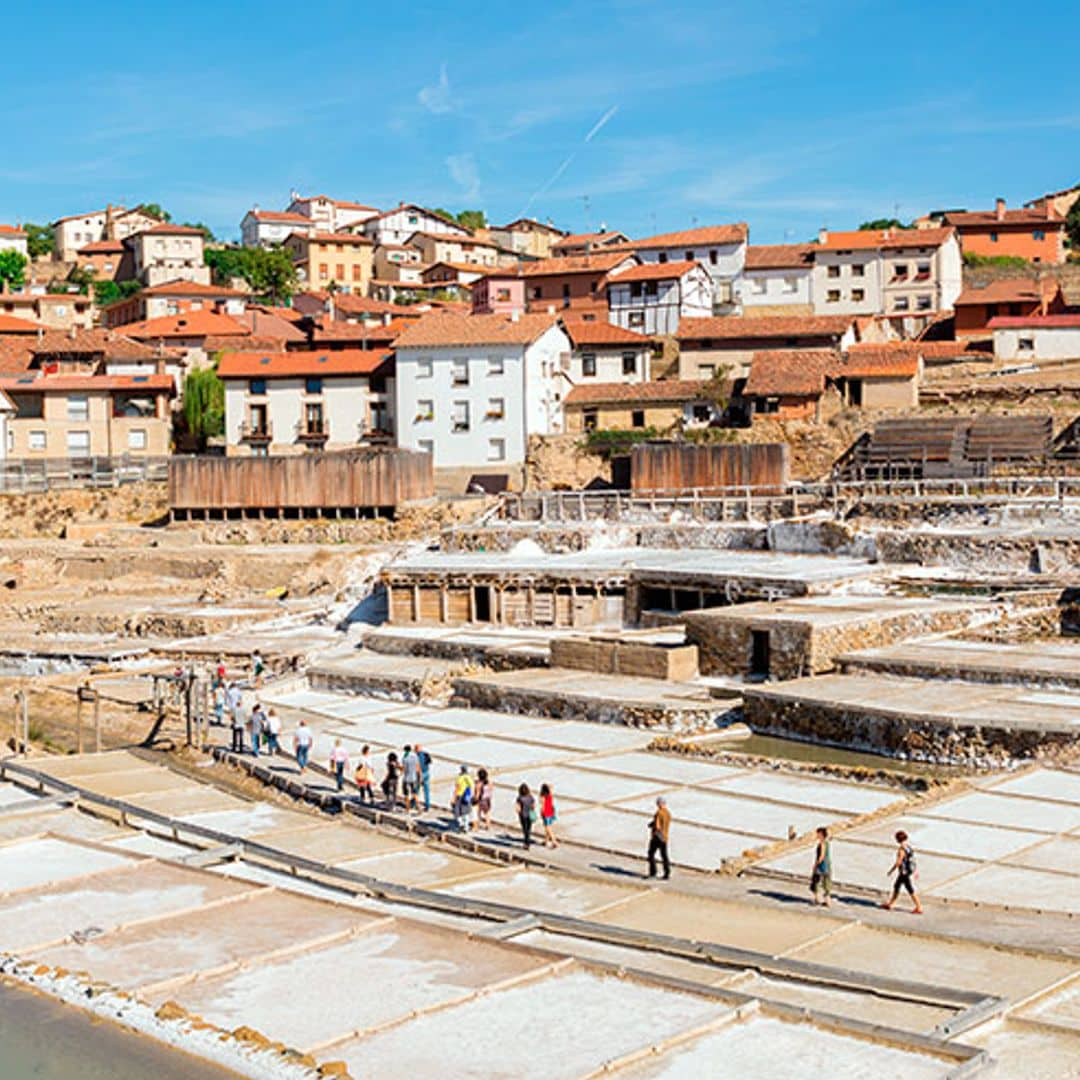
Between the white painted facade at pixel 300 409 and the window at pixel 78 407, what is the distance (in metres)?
5.54

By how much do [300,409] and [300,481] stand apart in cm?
1017

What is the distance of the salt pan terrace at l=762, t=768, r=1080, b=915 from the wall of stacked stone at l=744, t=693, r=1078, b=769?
1.03 m

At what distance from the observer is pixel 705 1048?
37.1 ft

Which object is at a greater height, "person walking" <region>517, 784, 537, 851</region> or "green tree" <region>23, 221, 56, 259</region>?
"green tree" <region>23, 221, 56, 259</region>

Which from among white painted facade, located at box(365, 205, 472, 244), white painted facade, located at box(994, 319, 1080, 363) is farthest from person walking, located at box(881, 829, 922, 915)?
white painted facade, located at box(365, 205, 472, 244)

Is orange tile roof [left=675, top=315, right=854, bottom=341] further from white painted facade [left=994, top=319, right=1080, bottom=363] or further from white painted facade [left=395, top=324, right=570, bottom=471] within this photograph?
white painted facade [left=395, top=324, right=570, bottom=471]

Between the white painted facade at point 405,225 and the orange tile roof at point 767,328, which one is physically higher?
the white painted facade at point 405,225

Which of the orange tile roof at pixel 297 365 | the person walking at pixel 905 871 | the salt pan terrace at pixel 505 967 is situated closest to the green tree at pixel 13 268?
the orange tile roof at pixel 297 365

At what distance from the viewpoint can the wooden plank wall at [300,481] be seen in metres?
50.3

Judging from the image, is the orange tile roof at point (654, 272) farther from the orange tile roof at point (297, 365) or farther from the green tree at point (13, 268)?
the green tree at point (13, 268)

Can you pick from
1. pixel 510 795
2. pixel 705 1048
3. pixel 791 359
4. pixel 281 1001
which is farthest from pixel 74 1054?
pixel 791 359

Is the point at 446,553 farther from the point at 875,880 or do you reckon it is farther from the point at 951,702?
the point at 875,880

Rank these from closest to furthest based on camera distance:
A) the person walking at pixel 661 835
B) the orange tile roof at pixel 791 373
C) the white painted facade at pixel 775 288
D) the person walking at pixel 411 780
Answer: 1. the person walking at pixel 661 835
2. the person walking at pixel 411 780
3. the orange tile roof at pixel 791 373
4. the white painted facade at pixel 775 288

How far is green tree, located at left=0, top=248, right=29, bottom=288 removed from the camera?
11307 cm
